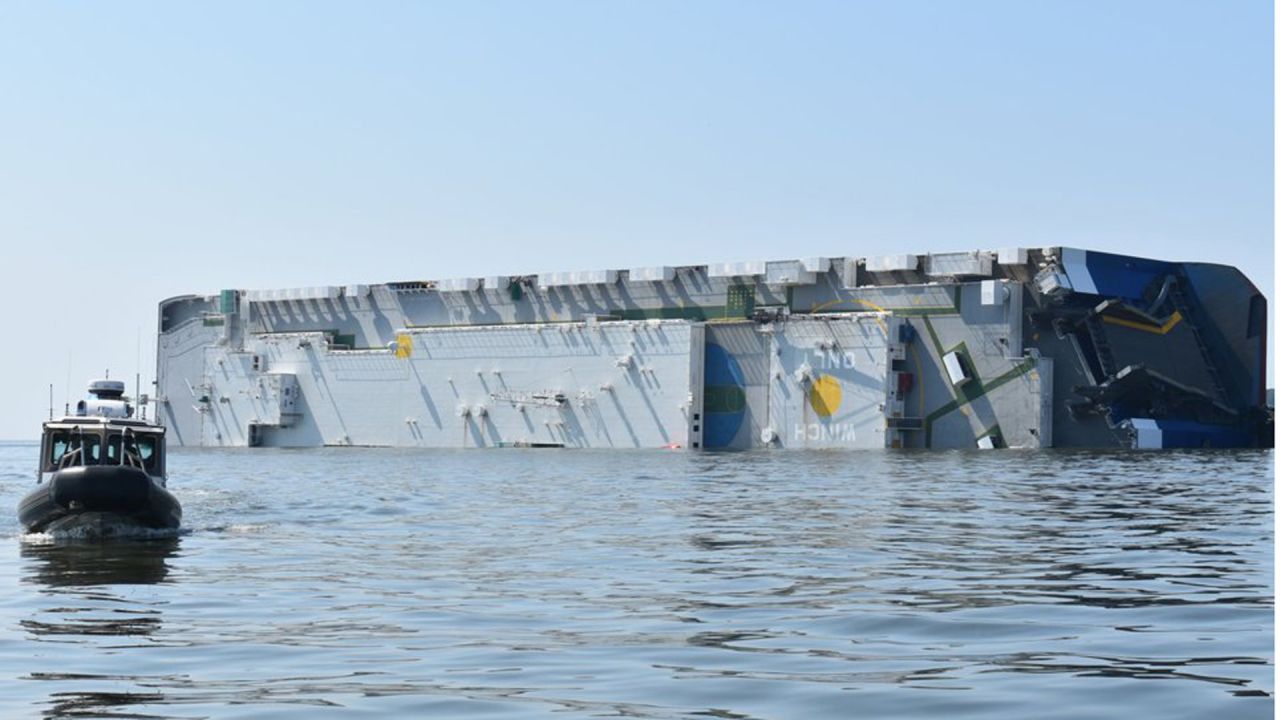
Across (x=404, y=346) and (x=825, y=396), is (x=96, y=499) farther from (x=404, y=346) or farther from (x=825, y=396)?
(x=404, y=346)

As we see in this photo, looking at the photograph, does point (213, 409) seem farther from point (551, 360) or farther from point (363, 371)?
point (551, 360)

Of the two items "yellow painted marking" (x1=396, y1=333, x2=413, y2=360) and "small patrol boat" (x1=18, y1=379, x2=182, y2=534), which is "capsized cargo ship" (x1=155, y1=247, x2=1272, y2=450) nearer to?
"yellow painted marking" (x1=396, y1=333, x2=413, y2=360)

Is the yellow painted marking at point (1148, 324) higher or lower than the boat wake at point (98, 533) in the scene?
higher

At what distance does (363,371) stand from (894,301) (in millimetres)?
39940

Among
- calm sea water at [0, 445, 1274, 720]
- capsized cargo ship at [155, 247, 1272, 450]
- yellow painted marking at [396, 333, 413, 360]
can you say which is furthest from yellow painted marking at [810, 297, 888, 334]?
calm sea water at [0, 445, 1274, 720]

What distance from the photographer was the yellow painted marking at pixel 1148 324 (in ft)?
285

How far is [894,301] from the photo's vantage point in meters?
91.6

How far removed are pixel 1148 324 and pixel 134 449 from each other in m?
65.0

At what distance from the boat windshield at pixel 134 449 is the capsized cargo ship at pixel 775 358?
196 ft

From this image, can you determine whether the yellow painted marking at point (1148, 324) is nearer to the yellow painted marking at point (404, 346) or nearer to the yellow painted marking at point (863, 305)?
the yellow painted marking at point (863, 305)

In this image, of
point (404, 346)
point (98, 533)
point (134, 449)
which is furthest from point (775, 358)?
point (98, 533)

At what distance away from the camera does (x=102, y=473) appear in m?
29.8

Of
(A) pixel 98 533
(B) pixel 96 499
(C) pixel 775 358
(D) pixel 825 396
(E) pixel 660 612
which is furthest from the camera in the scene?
(C) pixel 775 358

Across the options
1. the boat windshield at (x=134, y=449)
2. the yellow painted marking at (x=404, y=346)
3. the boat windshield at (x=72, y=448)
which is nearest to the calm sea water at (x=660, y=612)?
the boat windshield at (x=72, y=448)
